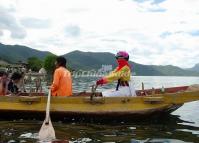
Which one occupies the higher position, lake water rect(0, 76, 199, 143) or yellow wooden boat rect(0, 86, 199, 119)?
yellow wooden boat rect(0, 86, 199, 119)

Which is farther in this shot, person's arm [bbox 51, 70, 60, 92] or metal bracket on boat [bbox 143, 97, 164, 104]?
person's arm [bbox 51, 70, 60, 92]

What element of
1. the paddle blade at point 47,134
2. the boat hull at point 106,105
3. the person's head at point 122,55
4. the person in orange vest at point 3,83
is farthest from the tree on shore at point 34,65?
the paddle blade at point 47,134

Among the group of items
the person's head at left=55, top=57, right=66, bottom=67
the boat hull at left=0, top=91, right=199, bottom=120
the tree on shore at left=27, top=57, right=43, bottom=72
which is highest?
the tree on shore at left=27, top=57, right=43, bottom=72

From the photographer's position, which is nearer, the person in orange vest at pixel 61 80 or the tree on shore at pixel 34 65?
the person in orange vest at pixel 61 80

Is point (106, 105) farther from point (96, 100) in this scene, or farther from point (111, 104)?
point (96, 100)

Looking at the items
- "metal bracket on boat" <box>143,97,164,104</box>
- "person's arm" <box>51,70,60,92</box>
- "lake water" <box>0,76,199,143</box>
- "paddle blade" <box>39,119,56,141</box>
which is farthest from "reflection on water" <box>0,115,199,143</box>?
"person's arm" <box>51,70,60,92</box>

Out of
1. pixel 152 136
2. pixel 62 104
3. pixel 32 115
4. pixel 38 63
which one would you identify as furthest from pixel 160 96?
pixel 38 63

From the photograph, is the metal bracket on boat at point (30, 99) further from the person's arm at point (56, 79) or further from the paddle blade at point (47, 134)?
the paddle blade at point (47, 134)

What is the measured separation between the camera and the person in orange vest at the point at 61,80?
13.7 m

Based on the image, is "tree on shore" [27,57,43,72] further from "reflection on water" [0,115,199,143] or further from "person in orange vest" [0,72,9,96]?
"reflection on water" [0,115,199,143]

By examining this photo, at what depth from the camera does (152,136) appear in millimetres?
11797

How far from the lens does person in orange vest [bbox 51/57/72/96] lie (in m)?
13.7

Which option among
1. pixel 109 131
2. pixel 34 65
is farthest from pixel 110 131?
pixel 34 65

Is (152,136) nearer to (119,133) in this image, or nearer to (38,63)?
(119,133)
